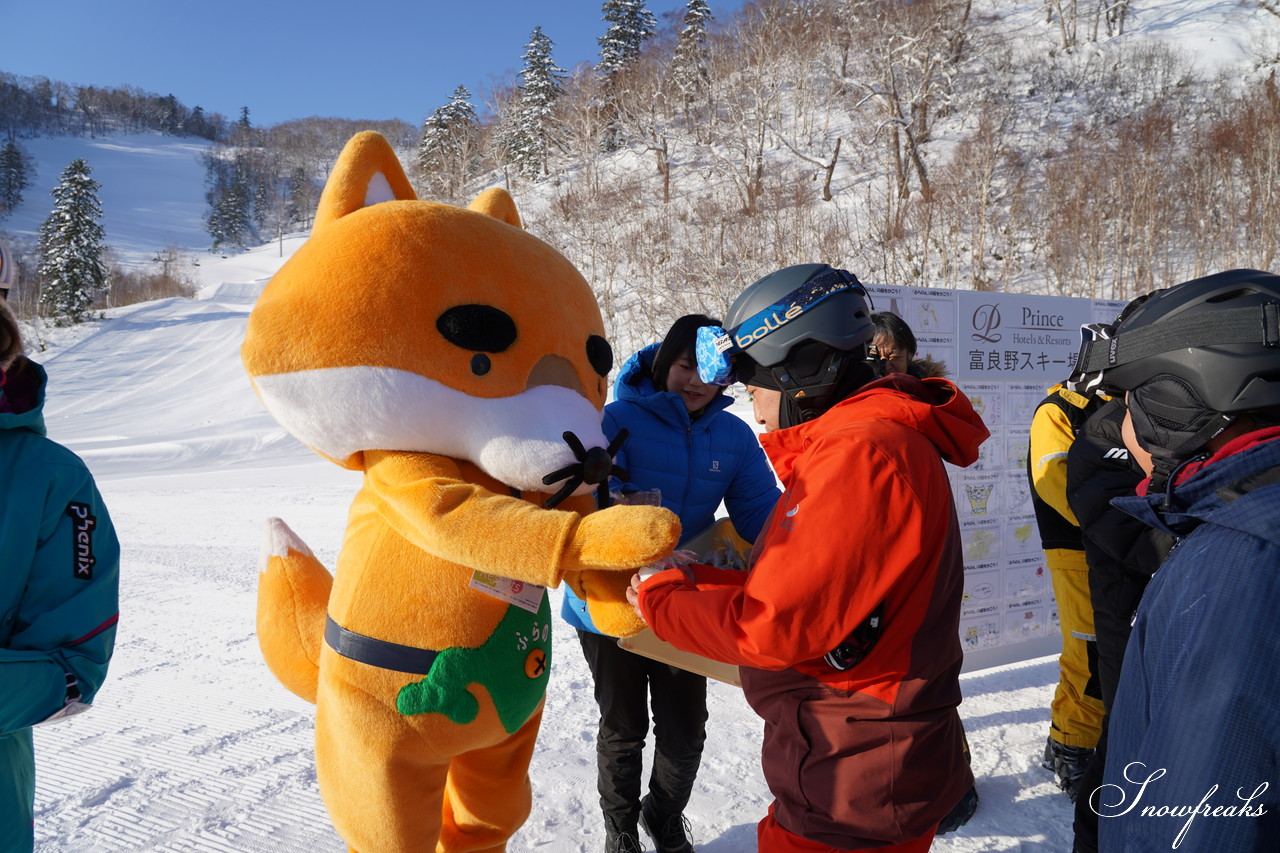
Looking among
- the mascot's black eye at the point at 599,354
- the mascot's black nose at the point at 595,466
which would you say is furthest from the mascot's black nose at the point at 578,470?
the mascot's black eye at the point at 599,354

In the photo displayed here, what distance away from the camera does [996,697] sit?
4031 mm

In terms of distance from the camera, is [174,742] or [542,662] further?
[174,742]

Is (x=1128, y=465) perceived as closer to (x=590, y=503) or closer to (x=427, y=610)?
(x=590, y=503)

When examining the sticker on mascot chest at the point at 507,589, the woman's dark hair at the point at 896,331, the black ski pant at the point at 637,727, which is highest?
the woman's dark hair at the point at 896,331

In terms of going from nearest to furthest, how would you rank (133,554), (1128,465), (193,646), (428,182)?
(1128,465)
(193,646)
(133,554)
(428,182)

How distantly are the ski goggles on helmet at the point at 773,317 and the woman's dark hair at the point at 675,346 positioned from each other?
769 mm

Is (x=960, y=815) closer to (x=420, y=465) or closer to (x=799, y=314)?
(x=799, y=314)

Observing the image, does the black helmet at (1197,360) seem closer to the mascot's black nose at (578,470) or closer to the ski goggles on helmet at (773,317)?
the ski goggles on helmet at (773,317)

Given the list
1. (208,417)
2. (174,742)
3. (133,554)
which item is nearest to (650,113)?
(208,417)

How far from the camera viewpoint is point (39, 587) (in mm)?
1492

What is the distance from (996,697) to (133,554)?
722 cm

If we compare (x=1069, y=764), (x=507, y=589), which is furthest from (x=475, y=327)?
(x=1069, y=764)

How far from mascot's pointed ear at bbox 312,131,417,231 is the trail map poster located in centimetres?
314

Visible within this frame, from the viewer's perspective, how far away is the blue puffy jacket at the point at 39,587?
142 cm
